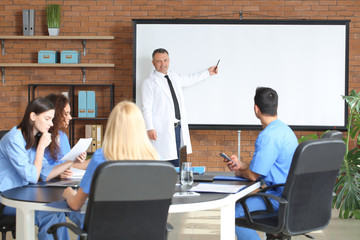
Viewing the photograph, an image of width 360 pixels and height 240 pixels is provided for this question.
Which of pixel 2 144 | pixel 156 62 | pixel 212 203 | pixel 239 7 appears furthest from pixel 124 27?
pixel 212 203

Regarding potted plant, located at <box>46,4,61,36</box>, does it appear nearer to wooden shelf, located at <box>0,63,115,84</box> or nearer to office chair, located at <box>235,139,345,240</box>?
wooden shelf, located at <box>0,63,115,84</box>

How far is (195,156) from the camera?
6207 millimetres

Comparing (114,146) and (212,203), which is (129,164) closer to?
(114,146)

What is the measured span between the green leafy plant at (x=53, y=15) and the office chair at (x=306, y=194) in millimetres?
3950

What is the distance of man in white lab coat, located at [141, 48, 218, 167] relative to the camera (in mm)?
5387

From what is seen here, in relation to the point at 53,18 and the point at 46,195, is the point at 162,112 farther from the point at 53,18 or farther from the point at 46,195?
the point at 46,195

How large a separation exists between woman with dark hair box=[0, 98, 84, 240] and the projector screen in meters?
2.91

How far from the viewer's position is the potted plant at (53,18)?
236 inches

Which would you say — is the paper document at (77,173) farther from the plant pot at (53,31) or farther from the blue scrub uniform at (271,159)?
the plant pot at (53,31)

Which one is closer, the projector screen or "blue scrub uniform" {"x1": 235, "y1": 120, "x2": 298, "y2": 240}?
"blue scrub uniform" {"x1": 235, "y1": 120, "x2": 298, "y2": 240}

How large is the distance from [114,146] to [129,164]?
0.63 feet

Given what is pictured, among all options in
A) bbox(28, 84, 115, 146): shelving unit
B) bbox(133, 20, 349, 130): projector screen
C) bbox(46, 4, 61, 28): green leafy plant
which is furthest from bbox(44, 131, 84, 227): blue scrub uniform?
bbox(46, 4, 61, 28): green leafy plant

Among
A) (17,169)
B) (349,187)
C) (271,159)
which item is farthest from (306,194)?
(349,187)

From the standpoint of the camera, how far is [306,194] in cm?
278
